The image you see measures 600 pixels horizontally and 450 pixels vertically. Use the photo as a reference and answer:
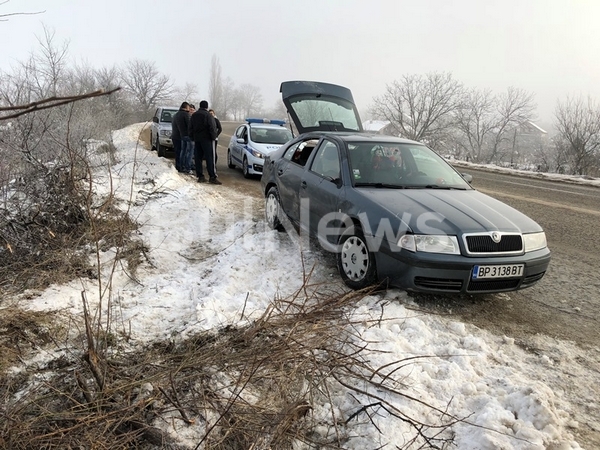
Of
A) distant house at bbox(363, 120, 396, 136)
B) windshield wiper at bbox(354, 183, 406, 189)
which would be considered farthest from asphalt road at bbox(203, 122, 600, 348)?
distant house at bbox(363, 120, 396, 136)

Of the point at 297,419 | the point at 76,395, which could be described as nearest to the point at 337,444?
the point at 297,419

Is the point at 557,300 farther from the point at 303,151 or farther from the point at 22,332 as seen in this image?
the point at 22,332

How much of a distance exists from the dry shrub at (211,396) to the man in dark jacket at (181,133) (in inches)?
307

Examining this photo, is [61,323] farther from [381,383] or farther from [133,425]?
A: [381,383]

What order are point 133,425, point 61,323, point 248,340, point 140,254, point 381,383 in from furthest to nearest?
point 140,254 → point 61,323 → point 248,340 → point 381,383 → point 133,425

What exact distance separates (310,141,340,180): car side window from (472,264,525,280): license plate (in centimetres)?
179

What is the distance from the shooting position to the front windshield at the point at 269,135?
1086 centimetres

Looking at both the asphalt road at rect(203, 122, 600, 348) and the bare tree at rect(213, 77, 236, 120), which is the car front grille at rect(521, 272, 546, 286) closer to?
the asphalt road at rect(203, 122, 600, 348)

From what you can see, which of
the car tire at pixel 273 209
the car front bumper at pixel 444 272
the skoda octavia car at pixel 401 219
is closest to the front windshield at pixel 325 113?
the skoda octavia car at pixel 401 219

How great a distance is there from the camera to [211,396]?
84.2 inches

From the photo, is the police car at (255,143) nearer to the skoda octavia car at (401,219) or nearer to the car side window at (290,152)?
the car side window at (290,152)

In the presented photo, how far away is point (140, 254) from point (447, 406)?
3604 millimetres

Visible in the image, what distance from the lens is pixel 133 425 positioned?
195 centimetres

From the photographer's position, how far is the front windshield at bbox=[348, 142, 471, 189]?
171 inches
